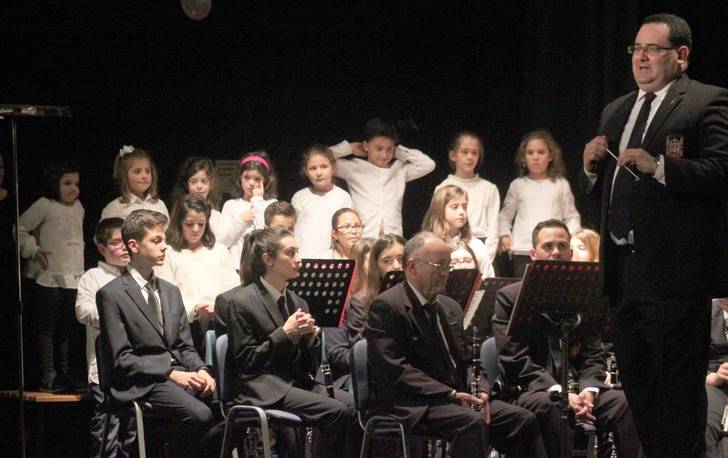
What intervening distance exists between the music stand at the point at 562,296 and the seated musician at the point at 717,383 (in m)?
0.86

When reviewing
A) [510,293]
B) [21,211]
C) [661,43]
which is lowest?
[510,293]

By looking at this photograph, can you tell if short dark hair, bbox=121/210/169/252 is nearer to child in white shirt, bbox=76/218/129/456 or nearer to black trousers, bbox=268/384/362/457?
child in white shirt, bbox=76/218/129/456

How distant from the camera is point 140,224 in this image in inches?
201

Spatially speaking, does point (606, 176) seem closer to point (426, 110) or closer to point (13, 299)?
point (13, 299)

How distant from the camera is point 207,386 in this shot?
5016 mm

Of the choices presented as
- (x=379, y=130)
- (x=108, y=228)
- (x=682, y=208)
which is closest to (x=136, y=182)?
(x=108, y=228)

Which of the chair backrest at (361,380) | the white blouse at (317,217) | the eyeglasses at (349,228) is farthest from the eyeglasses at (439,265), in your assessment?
the white blouse at (317,217)

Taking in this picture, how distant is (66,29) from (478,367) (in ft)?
12.6

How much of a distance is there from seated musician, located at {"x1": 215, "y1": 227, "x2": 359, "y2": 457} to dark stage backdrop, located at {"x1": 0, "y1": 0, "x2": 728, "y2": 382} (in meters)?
2.58

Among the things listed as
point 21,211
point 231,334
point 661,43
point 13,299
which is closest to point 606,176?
point 661,43

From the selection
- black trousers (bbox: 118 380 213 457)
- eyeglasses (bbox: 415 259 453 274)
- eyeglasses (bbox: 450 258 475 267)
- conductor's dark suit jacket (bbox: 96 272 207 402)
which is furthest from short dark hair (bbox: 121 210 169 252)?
eyeglasses (bbox: 450 258 475 267)

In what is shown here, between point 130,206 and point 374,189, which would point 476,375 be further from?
point 374,189

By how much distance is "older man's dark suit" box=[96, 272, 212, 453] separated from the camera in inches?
190

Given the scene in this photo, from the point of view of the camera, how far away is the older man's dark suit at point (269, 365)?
188 inches
